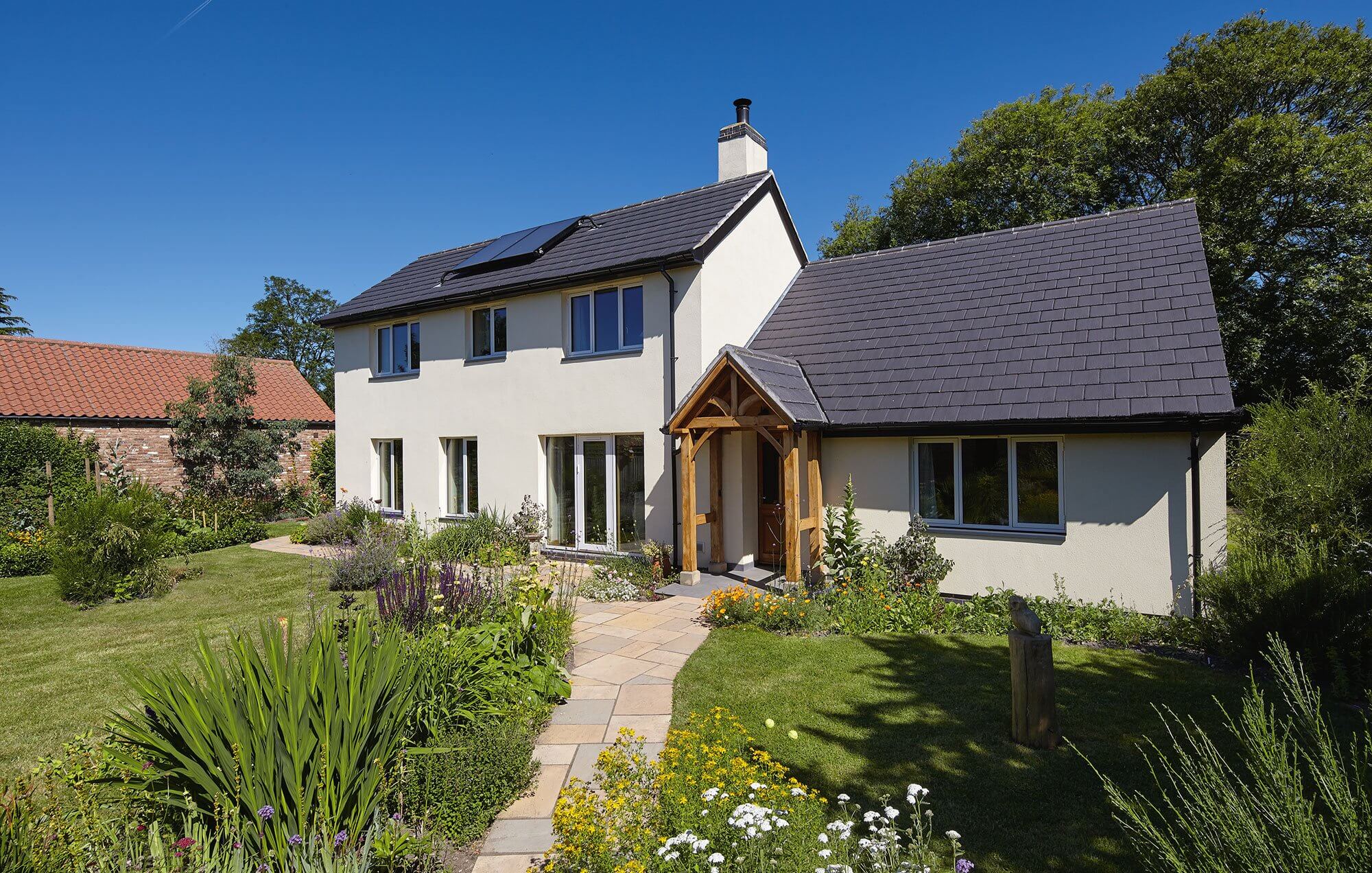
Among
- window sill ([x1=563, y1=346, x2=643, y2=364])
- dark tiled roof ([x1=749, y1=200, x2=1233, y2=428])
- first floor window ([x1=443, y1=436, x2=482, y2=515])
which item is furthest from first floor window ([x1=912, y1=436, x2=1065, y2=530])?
A: first floor window ([x1=443, y1=436, x2=482, y2=515])

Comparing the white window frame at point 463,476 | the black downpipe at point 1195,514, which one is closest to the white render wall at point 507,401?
the white window frame at point 463,476

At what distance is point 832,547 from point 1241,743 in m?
5.62

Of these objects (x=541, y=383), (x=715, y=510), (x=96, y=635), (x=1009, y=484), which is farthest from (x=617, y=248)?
(x=96, y=635)

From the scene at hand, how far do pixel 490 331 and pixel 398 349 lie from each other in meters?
3.69

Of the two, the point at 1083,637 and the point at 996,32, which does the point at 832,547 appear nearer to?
the point at 1083,637

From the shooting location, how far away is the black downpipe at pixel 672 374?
12.0m

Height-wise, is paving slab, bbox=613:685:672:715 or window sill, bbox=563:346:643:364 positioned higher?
window sill, bbox=563:346:643:364

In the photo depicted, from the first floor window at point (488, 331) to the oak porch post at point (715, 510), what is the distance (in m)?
5.81

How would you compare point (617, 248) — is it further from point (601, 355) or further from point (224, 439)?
point (224, 439)

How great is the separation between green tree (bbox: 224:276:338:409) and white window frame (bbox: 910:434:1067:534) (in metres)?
53.8

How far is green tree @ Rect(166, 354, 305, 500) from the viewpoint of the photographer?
20016 millimetres

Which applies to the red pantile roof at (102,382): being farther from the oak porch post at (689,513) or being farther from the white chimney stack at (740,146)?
the oak porch post at (689,513)

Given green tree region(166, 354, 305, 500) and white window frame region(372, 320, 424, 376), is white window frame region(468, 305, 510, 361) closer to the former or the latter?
white window frame region(372, 320, 424, 376)

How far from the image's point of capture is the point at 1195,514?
337 inches
